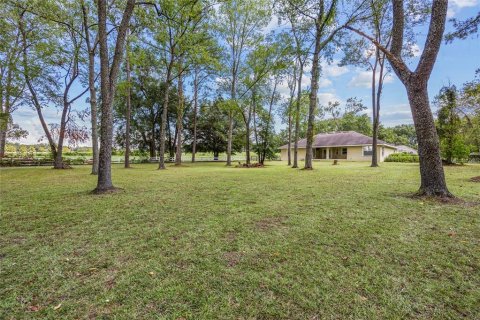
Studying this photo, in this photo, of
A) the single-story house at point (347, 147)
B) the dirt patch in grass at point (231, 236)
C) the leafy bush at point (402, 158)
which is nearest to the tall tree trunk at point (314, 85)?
the dirt patch in grass at point (231, 236)

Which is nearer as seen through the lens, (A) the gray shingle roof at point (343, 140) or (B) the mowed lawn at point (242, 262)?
(B) the mowed lawn at point (242, 262)

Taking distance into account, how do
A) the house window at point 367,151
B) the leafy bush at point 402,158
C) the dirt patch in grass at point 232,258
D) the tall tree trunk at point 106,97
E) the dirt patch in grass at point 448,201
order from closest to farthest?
the dirt patch in grass at point 232,258
the dirt patch in grass at point 448,201
the tall tree trunk at point 106,97
the leafy bush at point 402,158
the house window at point 367,151

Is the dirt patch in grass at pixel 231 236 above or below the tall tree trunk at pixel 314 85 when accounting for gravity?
below

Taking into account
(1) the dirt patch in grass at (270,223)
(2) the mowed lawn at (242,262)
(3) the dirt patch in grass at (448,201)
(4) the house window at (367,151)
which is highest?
(4) the house window at (367,151)

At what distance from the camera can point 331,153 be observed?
112 ft

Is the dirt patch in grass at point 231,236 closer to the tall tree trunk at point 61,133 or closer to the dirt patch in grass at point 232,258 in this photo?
the dirt patch in grass at point 232,258

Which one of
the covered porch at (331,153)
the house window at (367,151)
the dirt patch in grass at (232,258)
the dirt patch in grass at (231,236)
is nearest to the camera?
the dirt patch in grass at (232,258)

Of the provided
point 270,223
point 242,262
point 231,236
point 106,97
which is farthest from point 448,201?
point 106,97

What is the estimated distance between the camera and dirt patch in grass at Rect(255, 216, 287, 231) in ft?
12.4

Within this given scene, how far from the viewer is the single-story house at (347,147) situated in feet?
98.9

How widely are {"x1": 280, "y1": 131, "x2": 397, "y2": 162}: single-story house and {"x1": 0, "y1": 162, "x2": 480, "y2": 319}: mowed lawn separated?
27.9m

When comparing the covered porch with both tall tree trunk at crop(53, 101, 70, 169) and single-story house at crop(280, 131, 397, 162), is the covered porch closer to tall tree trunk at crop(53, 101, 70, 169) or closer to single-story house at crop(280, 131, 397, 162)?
single-story house at crop(280, 131, 397, 162)

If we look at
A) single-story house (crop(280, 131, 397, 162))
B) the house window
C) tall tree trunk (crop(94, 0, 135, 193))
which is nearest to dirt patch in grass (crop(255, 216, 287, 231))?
tall tree trunk (crop(94, 0, 135, 193))

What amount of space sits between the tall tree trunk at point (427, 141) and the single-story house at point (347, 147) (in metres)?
25.8
